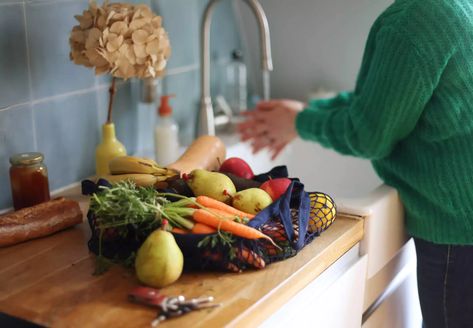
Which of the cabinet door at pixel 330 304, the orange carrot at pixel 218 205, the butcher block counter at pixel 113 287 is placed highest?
the orange carrot at pixel 218 205

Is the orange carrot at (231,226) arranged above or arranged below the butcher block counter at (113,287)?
above

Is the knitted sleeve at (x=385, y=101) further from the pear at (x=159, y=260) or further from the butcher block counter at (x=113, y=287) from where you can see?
the pear at (x=159, y=260)

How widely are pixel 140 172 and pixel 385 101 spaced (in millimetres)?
478

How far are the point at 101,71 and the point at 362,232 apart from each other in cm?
61

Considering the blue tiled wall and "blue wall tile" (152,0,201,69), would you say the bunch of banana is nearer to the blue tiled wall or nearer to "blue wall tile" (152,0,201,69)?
the blue tiled wall

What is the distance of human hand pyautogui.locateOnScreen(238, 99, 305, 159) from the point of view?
1.61 m

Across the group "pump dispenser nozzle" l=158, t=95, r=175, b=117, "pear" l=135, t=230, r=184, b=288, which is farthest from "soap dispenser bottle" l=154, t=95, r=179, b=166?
"pear" l=135, t=230, r=184, b=288

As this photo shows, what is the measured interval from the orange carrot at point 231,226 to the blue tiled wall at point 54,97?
541 millimetres

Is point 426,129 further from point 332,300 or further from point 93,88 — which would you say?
point 93,88

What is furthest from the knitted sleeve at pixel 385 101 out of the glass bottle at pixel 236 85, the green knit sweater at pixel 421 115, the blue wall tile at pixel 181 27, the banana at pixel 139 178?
the glass bottle at pixel 236 85

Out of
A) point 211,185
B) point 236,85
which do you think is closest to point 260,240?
point 211,185

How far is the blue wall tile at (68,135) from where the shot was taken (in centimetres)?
151

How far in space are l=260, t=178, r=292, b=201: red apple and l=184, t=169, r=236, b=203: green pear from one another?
62 millimetres

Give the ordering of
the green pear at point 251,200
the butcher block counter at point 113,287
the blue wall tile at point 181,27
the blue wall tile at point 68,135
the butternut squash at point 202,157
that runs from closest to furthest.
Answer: the butcher block counter at point 113,287
the green pear at point 251,200
the butternut squash at point 202,157
the blue wall tile at point 68,135
the blue wall tile at point 181,27
